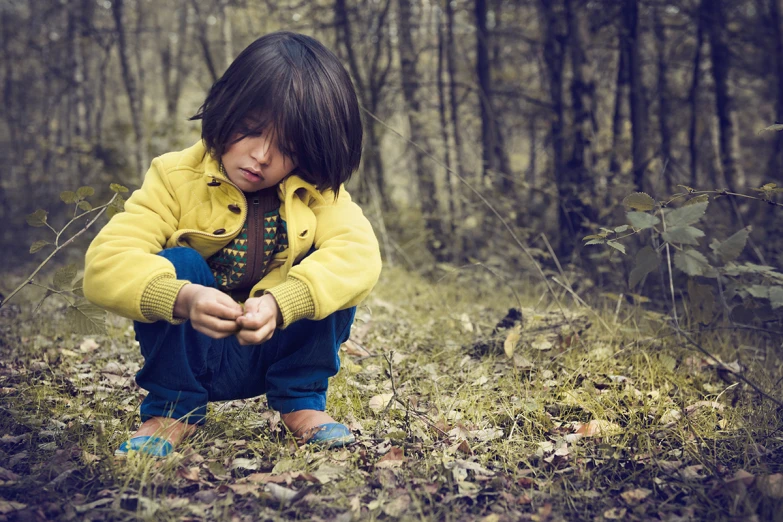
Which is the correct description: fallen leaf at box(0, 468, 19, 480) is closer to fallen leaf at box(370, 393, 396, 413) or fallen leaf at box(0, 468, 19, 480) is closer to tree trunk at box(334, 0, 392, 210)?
fallen leaf at box(370, 393, 396, 413)

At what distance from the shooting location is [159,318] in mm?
1688

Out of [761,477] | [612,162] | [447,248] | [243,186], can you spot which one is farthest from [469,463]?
[447,248]

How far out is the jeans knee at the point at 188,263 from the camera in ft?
5.86

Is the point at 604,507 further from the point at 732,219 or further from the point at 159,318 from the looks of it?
the point at 732,219

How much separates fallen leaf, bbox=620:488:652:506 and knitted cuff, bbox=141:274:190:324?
51.9 inches

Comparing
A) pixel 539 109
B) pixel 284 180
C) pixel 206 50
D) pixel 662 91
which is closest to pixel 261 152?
pixel 284 180

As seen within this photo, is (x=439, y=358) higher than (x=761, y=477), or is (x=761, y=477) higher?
(x=761, y=477)

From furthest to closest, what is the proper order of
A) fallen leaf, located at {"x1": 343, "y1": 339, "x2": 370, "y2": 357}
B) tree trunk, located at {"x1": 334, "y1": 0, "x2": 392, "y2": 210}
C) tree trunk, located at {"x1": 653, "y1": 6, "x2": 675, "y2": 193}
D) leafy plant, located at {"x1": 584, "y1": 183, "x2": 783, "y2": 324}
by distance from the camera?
tree trunk, located at {"x1": 334, "y1": 0, "x2": 392, "y2": 210}, tree trunk, located at {"x1": 653, "y1": 6, "x2": 675, "y2": 193}, fallen leaf, located at {"x1": 343, "y1": 339, "x2": 370, "y2": 357}, leafy plant, located at {"x1": 584, "y1": 183, "x2": 783, "y2": 324}

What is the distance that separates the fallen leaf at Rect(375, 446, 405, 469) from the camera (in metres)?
1.84

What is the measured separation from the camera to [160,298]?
5.42 ft

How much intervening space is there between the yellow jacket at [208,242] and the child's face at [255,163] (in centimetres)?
3

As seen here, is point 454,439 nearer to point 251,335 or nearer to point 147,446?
point 251,335

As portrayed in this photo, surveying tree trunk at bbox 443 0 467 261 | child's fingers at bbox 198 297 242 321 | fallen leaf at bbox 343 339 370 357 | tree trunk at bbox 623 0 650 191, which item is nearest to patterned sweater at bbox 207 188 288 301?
child's fingers at bbox 198 297 242 321

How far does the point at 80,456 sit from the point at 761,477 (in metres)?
1.91
